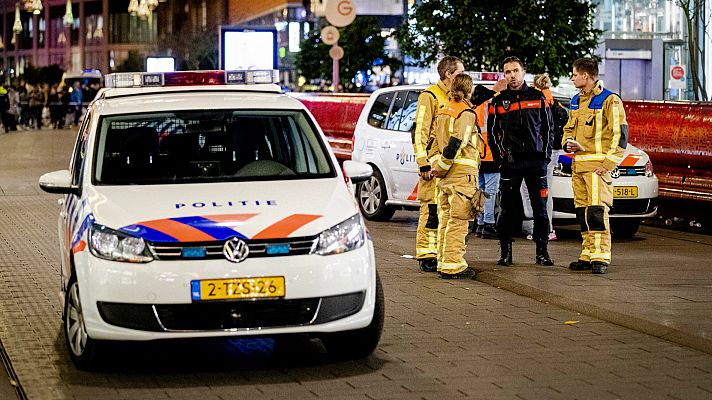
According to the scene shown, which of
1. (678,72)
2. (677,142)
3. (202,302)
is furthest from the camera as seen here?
(678,72)

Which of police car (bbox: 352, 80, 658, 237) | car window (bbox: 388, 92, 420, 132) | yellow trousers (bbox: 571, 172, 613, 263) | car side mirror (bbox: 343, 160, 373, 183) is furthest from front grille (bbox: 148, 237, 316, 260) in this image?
car window (bbox: 388, 92, 420, 132)

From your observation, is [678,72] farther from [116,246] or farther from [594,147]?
[116,246]

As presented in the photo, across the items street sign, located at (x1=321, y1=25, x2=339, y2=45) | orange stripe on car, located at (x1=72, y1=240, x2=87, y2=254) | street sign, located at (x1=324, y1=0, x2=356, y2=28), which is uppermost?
street sign, located at (x1=324, y1=0, x2=356, y2=28)

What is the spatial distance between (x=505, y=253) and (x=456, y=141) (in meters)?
1.70

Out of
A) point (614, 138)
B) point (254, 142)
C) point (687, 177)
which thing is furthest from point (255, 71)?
point (687, 177)

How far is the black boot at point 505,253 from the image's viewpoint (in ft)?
40.7

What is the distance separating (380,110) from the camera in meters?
16.9

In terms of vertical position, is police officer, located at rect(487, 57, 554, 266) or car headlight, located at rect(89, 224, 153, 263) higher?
police officer, located at rect(487, 57, 554, 266)

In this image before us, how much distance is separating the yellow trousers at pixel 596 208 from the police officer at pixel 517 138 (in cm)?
39

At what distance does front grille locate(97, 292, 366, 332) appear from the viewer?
7.50 m

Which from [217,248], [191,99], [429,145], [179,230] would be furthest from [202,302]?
[429,145]

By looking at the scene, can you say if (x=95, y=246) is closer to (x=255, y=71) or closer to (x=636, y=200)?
(x=255, y=71)

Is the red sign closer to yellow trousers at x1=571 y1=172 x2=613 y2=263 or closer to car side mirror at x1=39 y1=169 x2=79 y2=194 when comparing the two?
yellow trousers at x1=571 y1=172 x2=613 y2=263

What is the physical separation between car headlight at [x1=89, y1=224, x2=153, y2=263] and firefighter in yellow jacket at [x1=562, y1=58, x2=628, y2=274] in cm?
519
